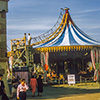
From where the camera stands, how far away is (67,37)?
1265 inches

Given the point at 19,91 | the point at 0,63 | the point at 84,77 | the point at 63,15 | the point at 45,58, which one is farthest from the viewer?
the point at 63,15

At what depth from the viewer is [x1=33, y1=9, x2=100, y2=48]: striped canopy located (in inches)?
1214

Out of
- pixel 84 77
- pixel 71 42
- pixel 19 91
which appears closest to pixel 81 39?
pixel 71 42

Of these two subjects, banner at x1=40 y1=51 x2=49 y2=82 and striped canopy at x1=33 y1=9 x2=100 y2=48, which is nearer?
banner at x1=40 y1=51 x2=49 y2=82

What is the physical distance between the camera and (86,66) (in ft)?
117

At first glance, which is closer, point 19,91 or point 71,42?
point 19,91

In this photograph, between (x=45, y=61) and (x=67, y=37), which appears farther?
(x=67, y=37)

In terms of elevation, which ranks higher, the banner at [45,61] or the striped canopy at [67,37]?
the striped canopy at [67,37]

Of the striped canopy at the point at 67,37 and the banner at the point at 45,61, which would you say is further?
the striped canopy at the point at 67,37

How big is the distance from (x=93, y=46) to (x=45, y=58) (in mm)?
5496

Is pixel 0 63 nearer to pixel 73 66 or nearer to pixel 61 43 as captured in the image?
pixel 61 43

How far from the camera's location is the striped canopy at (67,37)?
30.8m

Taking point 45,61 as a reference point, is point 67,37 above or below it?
above

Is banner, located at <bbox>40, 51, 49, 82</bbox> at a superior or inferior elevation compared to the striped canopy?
inferior
